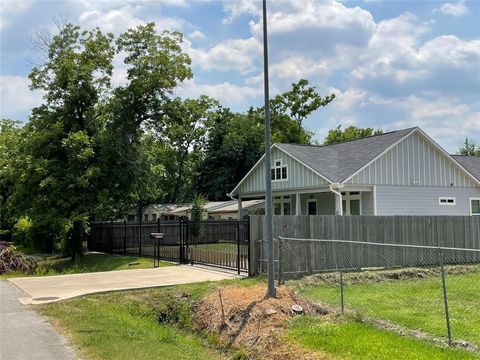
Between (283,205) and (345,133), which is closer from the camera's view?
(283,205)

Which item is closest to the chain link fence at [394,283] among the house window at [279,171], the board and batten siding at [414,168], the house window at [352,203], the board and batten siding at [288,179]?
the board and batten siding at [414,168]

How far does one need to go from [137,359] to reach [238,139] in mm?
46245

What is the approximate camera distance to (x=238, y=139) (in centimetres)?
5297

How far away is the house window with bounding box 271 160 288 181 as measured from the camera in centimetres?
2647

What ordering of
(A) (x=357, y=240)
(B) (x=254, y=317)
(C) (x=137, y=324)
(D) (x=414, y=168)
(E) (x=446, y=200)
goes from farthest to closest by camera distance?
(E) (x=446, y=200), (D) (x=414, y=168), (A) (x=357, y=240), (C) (x=137, y=324), (B) (x=254, y=317)

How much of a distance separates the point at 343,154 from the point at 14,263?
16.2 m

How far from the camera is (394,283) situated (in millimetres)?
14250

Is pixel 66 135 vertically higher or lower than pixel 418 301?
higher

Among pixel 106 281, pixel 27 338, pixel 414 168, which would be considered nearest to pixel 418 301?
pixel 27 338

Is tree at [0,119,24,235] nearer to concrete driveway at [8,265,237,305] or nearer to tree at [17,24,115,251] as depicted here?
tree at [17,24,115,251]

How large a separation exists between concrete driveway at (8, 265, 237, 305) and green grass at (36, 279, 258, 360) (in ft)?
2.85

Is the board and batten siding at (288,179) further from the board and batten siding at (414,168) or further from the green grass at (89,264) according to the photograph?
the green grass at (89,264)

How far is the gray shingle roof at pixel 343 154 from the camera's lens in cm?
2291

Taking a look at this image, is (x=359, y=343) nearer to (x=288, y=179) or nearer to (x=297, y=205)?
(x=297, y=205)
